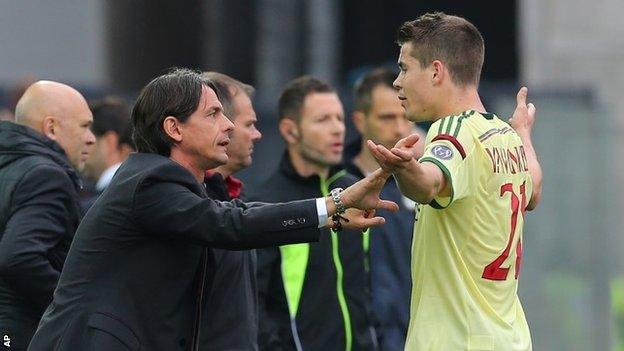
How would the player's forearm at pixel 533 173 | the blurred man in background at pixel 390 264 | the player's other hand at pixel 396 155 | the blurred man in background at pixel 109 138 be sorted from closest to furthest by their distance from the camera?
1. the player's other hand at pixel 396 155
2. the player's forearm at pixel 533 173
3. the blurred man in background at pixel 390 264
4. the blurred man in background at pixel 109 138

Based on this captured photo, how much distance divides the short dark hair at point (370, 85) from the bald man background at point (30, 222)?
2.40 meters

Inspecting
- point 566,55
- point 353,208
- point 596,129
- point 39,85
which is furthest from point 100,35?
point 353,208

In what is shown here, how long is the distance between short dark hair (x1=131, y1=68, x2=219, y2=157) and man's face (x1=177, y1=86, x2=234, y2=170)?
1.2 inches

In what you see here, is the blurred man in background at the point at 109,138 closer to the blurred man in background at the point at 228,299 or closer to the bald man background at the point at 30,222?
the bald man background at the point at 30,222

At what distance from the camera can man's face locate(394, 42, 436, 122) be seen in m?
5.80

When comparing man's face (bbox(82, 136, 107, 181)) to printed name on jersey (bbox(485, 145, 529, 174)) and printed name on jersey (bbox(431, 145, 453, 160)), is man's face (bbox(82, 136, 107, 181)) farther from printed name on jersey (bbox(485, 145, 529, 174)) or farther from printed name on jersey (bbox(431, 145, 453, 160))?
printed name on jersey (bbox(431, 145, 453, 160))

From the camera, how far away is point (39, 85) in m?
7.34

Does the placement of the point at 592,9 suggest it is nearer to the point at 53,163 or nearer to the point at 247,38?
the point at 247,38

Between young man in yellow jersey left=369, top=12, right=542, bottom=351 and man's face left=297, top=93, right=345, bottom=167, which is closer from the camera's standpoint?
young man in yellow jersey left=369, top=12, right=542, bottom=351

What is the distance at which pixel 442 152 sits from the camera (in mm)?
5461

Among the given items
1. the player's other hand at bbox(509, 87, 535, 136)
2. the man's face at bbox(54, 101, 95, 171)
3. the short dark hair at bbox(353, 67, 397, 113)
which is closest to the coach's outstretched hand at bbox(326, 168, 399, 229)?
the player's other hand at bbox(509, 87, 535, 136)

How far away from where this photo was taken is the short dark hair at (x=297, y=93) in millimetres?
8316

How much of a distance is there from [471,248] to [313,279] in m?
2.05

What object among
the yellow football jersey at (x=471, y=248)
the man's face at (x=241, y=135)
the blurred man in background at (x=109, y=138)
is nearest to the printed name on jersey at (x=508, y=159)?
the yellow football jersey at (x=471, y=248)
